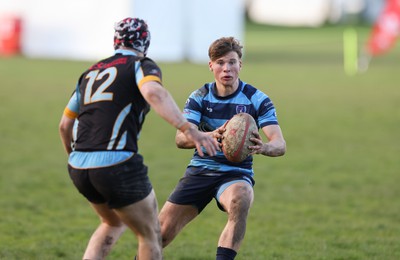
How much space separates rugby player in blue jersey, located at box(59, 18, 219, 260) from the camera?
6.34 metres

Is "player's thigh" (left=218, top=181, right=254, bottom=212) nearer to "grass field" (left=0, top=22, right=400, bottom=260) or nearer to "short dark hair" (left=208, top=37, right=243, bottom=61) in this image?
"short dark hair" (left=208, top=37, right=243, bottom=61)

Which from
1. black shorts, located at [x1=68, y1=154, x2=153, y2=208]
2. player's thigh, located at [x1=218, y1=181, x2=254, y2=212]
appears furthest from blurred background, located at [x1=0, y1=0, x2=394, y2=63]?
black shorts, located at [x1=68, y1=154, x2=153, y2=208]

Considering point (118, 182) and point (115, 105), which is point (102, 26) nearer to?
point (115, 105)

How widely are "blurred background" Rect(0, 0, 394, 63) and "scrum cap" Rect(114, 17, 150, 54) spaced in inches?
1186

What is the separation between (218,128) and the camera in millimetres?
7469

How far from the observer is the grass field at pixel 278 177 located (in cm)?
934

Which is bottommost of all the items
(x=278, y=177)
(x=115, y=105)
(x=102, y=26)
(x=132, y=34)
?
(x=278, y=177)

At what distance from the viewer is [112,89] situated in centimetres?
641

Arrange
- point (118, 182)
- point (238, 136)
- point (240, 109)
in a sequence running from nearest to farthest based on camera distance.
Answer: point (118, 182)
point (238, 136)
point (240, 109)

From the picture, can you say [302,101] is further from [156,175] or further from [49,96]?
[156,175]

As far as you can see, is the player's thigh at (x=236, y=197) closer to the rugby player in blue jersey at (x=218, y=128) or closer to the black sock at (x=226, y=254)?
the rugby player in blue jersey at (x=218, y=128)

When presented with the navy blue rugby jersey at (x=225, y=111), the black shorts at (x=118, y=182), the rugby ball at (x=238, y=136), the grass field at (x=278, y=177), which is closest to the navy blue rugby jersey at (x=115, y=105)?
the black shorts at (x=118, y=182)

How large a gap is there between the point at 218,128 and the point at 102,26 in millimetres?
31304

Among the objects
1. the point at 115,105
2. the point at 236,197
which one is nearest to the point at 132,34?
the point at 115,105
